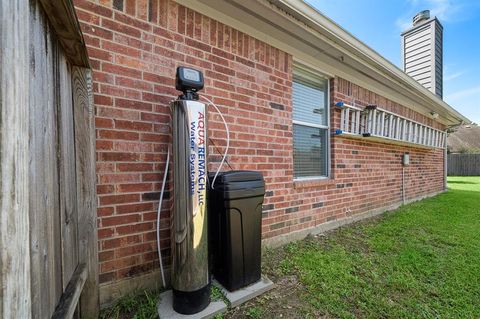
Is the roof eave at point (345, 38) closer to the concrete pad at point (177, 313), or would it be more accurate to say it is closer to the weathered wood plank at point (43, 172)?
the weathered wood plank at point (43, 172)

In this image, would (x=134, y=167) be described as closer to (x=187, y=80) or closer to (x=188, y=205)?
(x=188, y=205)

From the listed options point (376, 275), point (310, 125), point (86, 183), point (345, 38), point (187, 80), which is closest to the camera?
point (86, 183)

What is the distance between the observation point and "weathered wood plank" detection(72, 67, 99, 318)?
5.05ft

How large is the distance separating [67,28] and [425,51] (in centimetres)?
1220

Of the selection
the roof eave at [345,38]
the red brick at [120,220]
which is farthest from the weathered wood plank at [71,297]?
the roof eave at [345,38]

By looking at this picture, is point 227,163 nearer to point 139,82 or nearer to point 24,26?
point 139,82

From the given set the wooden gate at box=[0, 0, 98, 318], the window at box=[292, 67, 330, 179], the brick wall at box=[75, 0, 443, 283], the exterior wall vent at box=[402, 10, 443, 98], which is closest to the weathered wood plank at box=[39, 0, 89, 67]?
A: the wooden gate at box=[0, 0, 98, 318]

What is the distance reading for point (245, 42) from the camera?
2674 millimetres

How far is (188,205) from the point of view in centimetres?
165

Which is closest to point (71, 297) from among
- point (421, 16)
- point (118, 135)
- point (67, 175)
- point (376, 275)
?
point (67, 175)

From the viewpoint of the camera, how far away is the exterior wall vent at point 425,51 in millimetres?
8883

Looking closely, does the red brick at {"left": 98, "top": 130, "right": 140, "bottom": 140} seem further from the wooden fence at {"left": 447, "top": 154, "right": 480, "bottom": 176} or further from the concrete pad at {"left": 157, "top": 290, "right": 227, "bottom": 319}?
the wooden fence at {"left": 447, "top": 154, "right": 480, "bottom": 176}

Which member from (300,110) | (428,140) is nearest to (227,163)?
(300,110)

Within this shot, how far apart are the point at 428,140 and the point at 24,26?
28.6ft
